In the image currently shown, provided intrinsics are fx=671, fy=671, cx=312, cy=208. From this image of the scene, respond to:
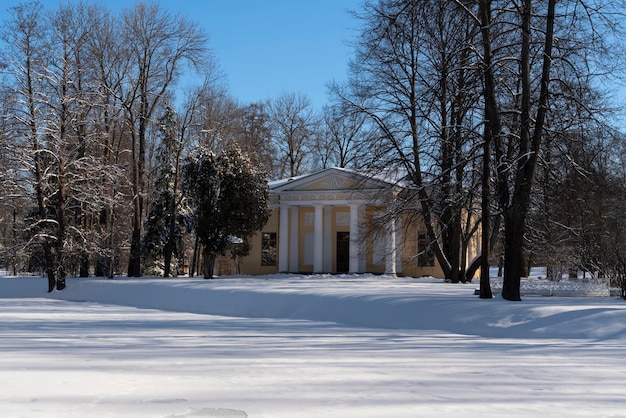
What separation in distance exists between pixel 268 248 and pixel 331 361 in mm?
35679

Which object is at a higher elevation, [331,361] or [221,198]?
[221,198]

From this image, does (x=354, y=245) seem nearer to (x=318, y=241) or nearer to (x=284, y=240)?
(x=318, y=241)

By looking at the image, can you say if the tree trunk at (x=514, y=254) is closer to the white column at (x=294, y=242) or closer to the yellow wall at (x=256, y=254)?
the white column at (x=294, y=242)

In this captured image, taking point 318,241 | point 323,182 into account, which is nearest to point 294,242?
point 318,241

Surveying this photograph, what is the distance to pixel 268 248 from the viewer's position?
45.6 metres

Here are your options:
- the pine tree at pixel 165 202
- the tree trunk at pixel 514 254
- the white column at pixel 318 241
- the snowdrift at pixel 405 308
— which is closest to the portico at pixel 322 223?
the white column at pixel 318 241

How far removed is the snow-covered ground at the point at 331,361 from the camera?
682 centimetres

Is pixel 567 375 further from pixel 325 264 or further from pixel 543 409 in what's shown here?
pixel 325 264

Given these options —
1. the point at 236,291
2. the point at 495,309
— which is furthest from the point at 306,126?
the point at 495,309

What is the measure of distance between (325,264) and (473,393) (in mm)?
35048

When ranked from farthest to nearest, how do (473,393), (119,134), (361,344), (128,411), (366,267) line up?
(119,134)
(366,267)
(361,344)
(473,393)
(128,411)

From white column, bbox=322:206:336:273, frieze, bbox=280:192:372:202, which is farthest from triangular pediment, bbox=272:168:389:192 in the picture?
white column, bbox=322:206:336:273

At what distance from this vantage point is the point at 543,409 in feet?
22.1

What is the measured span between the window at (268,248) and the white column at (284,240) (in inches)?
87.1
